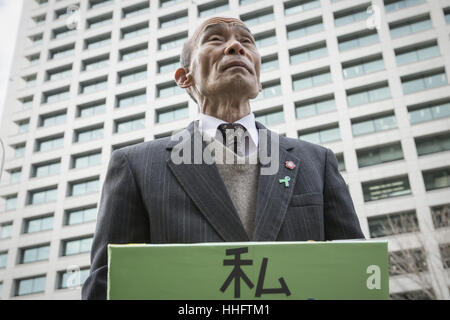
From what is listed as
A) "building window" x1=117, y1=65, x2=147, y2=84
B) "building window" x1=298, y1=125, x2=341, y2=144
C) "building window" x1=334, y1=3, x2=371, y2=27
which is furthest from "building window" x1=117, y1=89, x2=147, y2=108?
"building window" x1=334, y1=3, x2=371, y2=27

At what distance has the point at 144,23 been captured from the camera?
40875 millimetres

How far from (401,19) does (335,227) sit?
33.9 meters

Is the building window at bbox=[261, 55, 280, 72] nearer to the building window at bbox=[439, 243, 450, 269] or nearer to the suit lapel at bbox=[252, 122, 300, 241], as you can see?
the building window at bbox=[439, 243, 450, 269]

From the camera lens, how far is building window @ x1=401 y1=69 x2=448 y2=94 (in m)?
28.8

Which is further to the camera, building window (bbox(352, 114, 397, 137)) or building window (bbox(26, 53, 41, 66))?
building window (bbox(26, 53, 41, 66))

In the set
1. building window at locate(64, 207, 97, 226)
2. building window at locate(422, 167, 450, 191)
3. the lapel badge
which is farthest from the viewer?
building window at locate(64, 207, 97, 226)

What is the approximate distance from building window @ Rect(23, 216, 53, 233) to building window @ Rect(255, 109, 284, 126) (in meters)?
19.3

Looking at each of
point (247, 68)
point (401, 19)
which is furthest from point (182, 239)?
point (401, 19)

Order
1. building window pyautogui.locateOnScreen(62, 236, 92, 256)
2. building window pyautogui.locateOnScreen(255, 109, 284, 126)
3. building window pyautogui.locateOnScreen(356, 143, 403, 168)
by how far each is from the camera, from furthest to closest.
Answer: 1. building window pyautogui.locateOnScreen(62, 236, 92, 256)
2. building window pyautogui.locateOnScreen(255, 109, 284, 126)
3. building window pyautogui.locateOnScreen(356, 143, 403, 168)

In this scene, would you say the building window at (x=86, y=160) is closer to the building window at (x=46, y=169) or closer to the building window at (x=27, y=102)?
the building window at (x=46, y=169)

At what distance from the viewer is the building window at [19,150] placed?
3819cm

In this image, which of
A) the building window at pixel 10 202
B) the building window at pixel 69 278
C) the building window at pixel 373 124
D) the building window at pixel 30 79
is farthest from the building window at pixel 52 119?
the building window at pixel 373 124

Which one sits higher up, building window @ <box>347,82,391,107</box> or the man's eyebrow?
building window @ <box>347,82,391,107</box>

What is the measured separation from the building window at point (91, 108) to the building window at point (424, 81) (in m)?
25.5
